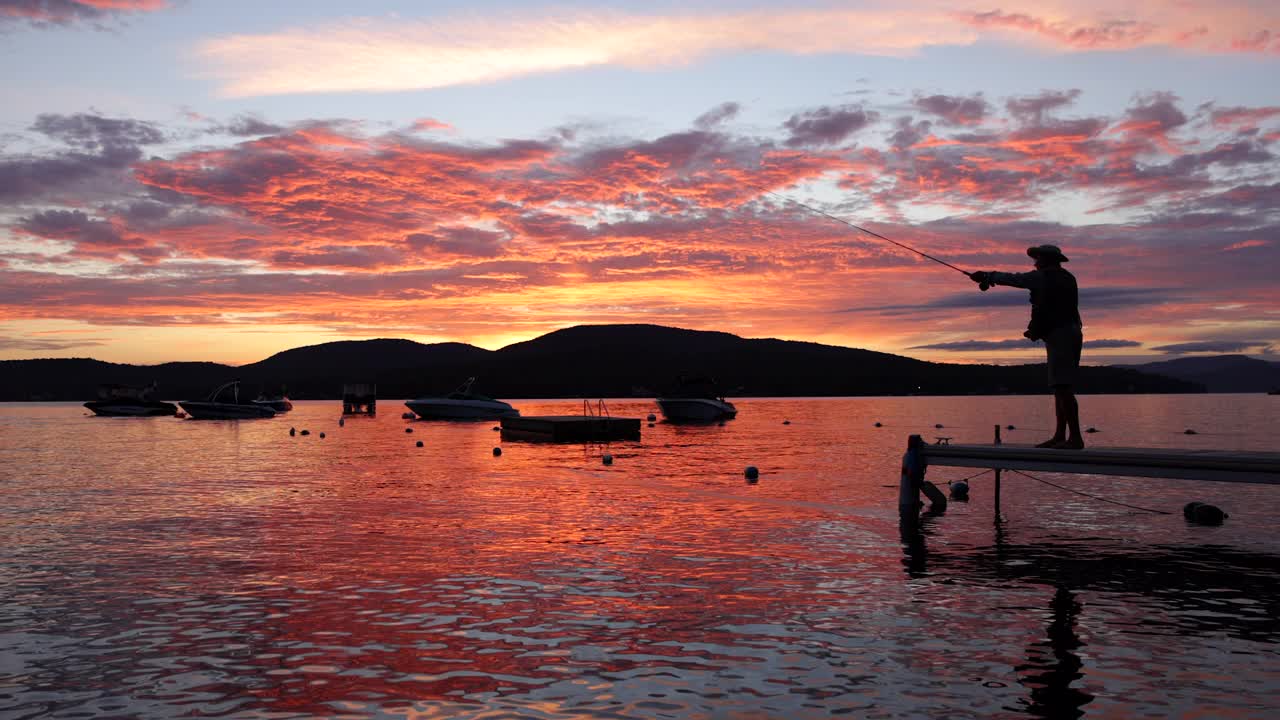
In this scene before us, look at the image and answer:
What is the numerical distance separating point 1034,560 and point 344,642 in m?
13.6

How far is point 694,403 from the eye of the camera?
10675 cm

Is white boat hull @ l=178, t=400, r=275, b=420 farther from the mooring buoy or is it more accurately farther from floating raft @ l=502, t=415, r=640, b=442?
the mooring buoy

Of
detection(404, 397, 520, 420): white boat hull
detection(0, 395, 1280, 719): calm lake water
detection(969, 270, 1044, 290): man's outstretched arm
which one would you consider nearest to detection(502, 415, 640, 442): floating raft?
detection(404, 397, 520, 420): white boat hull

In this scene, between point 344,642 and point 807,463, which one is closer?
point 344,642

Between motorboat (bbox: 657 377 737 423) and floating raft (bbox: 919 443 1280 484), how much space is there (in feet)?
269

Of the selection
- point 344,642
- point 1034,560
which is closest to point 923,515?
point 1034,560

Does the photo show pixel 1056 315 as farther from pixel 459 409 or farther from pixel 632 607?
pixel 459 409

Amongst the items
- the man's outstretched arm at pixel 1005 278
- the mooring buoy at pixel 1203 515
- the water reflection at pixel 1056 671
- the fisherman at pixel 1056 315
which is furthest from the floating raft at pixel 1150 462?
the water reflection at pixel 1056 671

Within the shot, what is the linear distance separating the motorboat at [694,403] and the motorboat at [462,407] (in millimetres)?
17519

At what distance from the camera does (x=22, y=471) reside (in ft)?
152

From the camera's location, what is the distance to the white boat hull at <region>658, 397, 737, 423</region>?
349 ft

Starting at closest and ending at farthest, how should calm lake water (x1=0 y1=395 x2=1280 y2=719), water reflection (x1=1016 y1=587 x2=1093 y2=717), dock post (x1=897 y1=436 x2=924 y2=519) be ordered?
water reflection (x1=1016 y1=587 x2=1093 y2=717)
calm lake water (x1=0 y1=395 x2=1280 y2=719)
dock post (x1=897 y1=436 x2=924 y2=519)

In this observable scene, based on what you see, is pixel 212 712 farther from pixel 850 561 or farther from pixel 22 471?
pixel 22 471

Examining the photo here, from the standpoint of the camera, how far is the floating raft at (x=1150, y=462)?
1906 centimetres
